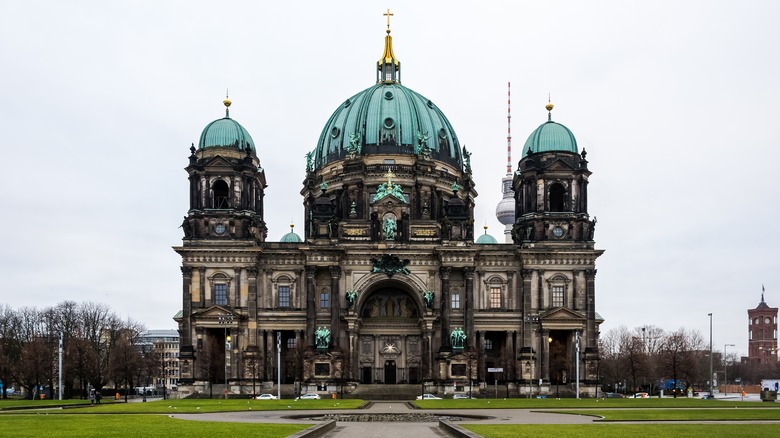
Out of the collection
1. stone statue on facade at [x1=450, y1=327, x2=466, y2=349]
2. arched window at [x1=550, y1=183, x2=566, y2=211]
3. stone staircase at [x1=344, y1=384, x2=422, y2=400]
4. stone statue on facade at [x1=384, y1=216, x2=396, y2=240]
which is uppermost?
arched window at [x1=550, y1=183, x2=566, y2=211]

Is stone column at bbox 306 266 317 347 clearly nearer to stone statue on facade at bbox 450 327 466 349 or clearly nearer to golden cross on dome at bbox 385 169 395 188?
golden cross on dome at bbox 385 169 395 188

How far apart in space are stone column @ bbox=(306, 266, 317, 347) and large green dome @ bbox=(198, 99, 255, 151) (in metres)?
17.0

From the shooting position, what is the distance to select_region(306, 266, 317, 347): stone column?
336 ft

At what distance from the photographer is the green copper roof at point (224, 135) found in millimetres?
106125

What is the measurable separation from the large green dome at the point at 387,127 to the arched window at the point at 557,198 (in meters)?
18.3

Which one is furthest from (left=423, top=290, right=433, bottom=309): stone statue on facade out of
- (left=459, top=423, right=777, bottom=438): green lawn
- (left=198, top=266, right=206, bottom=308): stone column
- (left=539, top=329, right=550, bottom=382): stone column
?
(left=459, top=423, right=777, bottom=438): green lawn

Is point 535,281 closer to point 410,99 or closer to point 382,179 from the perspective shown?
point 382,179

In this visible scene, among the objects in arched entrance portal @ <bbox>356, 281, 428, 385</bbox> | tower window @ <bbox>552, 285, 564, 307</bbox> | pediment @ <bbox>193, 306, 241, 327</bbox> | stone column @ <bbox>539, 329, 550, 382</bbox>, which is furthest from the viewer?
arched entrance portal @ <bbox>356, 281, 428, 385</bbox>

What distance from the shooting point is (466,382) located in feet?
326

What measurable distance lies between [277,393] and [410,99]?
44.7m

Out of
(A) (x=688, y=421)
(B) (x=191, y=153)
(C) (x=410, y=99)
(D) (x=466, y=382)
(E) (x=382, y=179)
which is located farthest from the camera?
(C) (x=410, y=99)

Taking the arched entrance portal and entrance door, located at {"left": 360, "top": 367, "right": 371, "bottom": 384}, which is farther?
the arched entrance portal

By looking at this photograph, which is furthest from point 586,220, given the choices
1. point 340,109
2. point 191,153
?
point 191,153

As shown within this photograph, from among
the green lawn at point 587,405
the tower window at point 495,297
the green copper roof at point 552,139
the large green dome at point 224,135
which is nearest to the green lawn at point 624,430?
the green lawn at point 587,405
